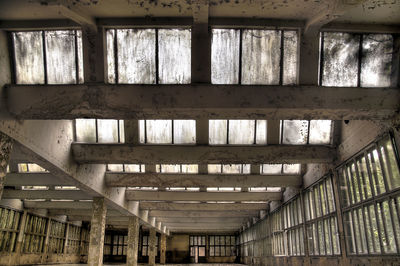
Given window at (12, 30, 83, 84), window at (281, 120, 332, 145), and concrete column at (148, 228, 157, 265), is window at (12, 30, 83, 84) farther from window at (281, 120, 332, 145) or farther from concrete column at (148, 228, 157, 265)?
concrete column at (148, 228, 157, 265)

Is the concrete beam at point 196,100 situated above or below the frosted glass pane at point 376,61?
below

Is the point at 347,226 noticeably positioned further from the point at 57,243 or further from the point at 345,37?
the point at 57,243

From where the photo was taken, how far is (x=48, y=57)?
9188 mm

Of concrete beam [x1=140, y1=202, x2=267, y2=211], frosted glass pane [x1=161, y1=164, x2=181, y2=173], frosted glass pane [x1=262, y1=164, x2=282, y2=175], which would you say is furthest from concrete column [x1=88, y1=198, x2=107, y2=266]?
frosted glass pane [x1=262, y1=164, x2=282, y2=175]

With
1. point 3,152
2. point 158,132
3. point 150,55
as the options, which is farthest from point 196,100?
point 3,152

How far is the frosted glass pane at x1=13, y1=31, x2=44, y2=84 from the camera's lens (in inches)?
356

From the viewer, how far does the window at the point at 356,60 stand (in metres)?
8.98

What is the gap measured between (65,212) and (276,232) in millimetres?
17248

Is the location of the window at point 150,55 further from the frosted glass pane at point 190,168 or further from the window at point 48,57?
the frosted glass pane at point 190,168

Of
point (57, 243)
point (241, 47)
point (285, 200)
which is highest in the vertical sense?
point (241, 47)

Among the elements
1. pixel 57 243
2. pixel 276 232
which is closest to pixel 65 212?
pixel 57 243

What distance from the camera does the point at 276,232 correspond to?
78.5 feet

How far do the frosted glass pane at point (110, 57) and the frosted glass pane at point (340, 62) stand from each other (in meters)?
5.59

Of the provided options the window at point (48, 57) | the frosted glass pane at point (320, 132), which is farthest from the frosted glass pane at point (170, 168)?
the window at point (48, 57)
